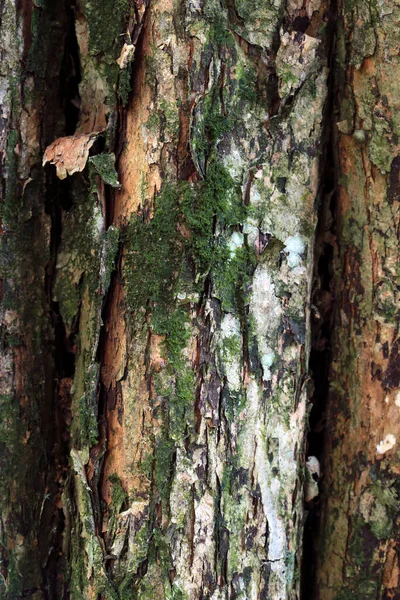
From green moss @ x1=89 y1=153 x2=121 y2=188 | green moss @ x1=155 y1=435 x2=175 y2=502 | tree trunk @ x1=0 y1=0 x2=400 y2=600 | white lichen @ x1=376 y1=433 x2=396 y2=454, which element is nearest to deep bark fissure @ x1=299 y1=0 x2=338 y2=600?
tree trunk @ x1=0 y1=0 x2=400 y2=600

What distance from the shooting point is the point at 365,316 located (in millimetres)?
1505

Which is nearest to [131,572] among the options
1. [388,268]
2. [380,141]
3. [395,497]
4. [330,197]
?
[395,497]

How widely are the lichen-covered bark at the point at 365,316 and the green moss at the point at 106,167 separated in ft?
1.85

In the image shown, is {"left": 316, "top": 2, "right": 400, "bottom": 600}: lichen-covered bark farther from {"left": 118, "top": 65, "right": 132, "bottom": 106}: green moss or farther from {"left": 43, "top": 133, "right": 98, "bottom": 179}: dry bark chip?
{"left": 43, "top": 133, "right": 98, "bottom": 179}: dry bark chip

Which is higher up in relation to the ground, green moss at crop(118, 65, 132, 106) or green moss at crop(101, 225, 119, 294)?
green moss at crop(118, 65, 132, 106)

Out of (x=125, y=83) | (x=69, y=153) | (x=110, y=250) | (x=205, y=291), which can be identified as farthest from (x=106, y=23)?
(x=205, y=291)

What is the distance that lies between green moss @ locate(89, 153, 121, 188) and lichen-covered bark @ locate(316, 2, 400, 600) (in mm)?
564

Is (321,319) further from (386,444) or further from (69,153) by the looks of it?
(69,153)

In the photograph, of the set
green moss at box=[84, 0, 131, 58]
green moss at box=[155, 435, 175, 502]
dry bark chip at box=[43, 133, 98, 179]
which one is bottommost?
green moss at box=[155, 435, 175, 502]

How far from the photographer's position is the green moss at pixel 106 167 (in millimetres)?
1433

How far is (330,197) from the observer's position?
61.6 inches

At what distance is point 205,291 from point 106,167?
1.26 feet

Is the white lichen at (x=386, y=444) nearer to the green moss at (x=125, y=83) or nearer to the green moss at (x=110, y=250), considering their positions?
the green moss at (x=110, y=250)

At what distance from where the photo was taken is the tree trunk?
54.4 inches
